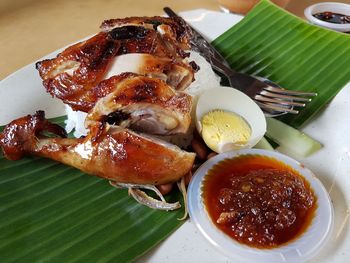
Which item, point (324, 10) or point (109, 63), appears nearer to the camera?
Result: point (109, 63)

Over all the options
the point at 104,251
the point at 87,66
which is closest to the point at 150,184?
the point at 104,251

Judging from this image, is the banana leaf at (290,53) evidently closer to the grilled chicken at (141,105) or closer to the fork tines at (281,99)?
the fork tines at (281,99)

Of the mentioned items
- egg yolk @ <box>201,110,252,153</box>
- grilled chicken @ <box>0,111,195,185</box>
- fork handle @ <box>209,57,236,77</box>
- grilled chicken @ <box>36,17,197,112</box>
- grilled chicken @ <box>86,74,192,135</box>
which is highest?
grilled chicken @ <box>36,17,197,112</box>

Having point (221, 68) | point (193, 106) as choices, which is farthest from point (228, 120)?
point (221, 68)

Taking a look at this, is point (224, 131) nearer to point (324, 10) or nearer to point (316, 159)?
point (316, 159)

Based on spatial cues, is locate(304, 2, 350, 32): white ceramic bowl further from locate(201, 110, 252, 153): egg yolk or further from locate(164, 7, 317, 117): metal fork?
locate(201, 110, 252, 153): egg yolk

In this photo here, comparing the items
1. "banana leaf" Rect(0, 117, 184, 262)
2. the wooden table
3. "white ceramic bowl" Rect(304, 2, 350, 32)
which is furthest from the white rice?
"white ceramic bowl" Rect(304, 2, 350, 32)
